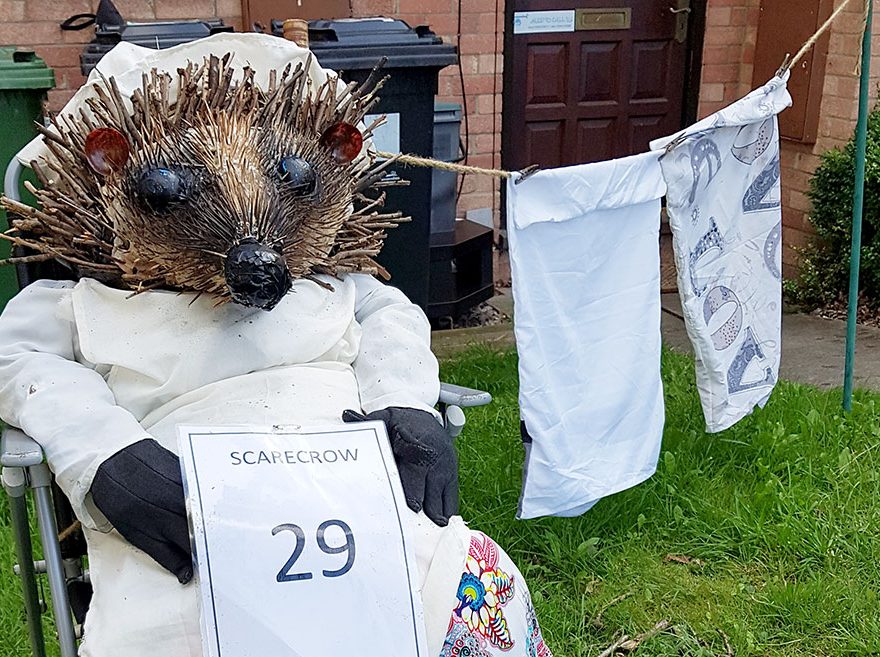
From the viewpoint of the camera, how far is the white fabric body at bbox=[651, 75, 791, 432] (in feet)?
8.79

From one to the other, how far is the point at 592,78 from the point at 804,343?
77.4 inches

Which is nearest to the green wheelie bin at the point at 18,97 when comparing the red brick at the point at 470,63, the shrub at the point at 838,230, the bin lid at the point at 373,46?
the bin lid at the point at 373,46

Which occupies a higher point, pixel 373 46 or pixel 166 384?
pixel 373 46

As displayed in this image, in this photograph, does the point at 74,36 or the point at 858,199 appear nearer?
the point at 858,199

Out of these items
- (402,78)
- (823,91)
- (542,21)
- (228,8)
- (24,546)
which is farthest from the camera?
(542,21)

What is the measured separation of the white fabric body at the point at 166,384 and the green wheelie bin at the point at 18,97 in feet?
4.55

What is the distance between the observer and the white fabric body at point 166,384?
1639 mm

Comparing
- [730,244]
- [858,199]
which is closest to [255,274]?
[730,244]

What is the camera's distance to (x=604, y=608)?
2.78 metres

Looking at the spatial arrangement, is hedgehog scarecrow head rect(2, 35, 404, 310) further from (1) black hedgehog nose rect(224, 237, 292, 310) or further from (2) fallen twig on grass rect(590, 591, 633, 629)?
(2) fallen twig on grass rect(590, 591, 633, 629)

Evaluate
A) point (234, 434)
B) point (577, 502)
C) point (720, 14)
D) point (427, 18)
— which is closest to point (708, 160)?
point (577, 502)

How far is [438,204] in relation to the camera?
4.56 meters

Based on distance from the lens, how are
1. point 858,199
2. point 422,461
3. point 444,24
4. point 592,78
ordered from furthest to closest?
1. point 592,78
2. point 444,24
3. point 858,199
4. point 422,461

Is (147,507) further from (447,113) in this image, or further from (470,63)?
(470,63)
